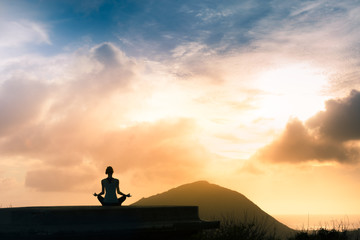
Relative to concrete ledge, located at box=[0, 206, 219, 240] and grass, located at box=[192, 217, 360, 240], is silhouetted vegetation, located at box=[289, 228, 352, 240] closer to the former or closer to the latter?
grass, located at box=[192, 217, 360, 240]

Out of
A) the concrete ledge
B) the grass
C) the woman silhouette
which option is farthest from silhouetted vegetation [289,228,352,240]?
the woman silhouette

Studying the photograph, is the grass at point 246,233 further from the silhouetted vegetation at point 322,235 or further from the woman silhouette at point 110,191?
the woman silhouette at point 110,191

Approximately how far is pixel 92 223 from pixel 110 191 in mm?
3176

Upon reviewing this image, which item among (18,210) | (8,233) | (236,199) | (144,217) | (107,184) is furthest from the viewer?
(236,199)

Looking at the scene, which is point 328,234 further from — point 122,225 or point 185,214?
point 122,225

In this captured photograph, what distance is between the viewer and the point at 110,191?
13586 millimetres

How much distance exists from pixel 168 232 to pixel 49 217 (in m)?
3.36

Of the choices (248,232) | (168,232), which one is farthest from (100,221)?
(248,232)

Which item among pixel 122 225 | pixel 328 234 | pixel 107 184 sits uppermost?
pixel 107 184

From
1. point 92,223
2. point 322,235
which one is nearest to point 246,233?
point 322,235

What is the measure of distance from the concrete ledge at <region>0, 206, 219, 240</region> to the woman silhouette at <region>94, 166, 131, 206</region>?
92.7 inches

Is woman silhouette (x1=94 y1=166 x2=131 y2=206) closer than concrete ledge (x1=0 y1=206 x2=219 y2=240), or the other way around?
concrete ledge (x1=0 y1=206 x2=219 y2=240)

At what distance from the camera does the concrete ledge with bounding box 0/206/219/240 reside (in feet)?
32.0

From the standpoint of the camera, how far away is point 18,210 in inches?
→ 404
